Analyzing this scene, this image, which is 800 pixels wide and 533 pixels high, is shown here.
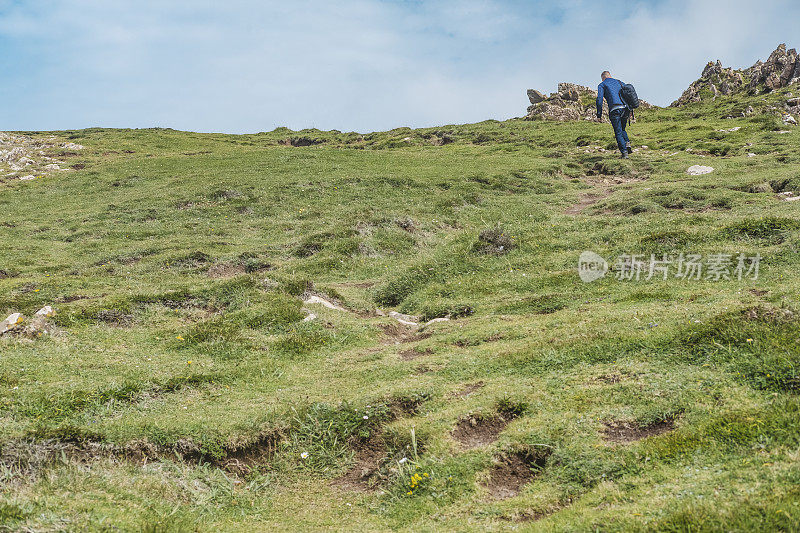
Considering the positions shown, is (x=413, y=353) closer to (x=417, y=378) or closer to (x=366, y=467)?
(x=417, y=378)

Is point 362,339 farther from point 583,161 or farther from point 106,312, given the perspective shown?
point 583,161

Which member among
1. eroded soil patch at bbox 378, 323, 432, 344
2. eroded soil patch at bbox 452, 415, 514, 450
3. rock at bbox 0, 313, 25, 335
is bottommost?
eroded soil patch at bbox 378, 323, 432, 344

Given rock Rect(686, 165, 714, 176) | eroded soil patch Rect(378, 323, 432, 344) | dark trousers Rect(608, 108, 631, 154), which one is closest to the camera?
eroded soil patch Rect(378, 323, 432, 344)

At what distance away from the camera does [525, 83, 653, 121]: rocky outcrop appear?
292 ft

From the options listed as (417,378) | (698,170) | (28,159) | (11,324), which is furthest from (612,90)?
(28,159)

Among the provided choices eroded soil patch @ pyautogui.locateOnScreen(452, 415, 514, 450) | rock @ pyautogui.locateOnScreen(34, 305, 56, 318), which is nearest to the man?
eroded soil patch @ pyautogui.locateOnScreen(452, 415, 514, 450)

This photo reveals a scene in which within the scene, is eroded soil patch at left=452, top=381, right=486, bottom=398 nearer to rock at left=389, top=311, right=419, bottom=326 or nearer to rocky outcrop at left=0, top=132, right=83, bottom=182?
rock at left=389, top=311, right=419, bottom=326

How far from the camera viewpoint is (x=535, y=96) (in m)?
115

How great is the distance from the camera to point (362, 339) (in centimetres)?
1499

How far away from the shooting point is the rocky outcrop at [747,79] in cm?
8250

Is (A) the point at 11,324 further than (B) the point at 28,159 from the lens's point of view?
No

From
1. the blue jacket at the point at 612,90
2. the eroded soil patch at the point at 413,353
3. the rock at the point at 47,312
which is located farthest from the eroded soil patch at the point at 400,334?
the blue jacket at the point at 612,90

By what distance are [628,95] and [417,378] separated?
28.9 m

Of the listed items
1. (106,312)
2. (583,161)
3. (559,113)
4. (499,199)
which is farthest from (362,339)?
(559,113)
